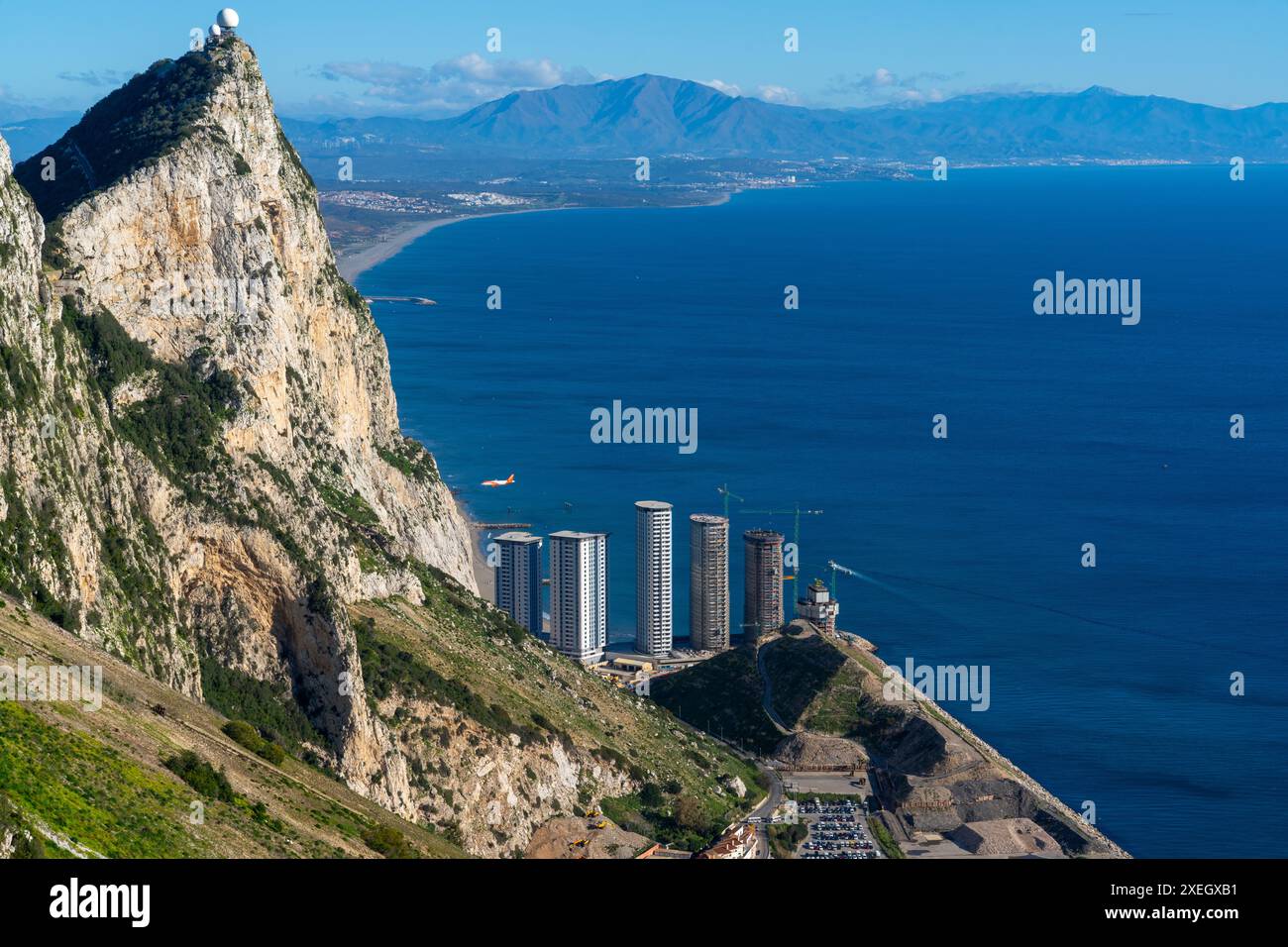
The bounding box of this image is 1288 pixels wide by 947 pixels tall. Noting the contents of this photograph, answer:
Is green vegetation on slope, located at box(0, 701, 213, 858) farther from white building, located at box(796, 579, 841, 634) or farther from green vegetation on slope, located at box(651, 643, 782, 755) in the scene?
white building, located at box(796, 579, 841, 634)

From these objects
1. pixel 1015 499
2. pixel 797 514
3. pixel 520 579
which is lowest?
pixel 520 579

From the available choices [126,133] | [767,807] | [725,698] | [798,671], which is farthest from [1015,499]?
[126,133]

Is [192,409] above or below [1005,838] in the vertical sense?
above

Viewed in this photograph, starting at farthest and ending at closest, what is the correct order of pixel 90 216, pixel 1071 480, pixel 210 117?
1. pixel 1071 480
2. pixel 210 117
3. pixel 90 216

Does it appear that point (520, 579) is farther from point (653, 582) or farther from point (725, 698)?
point (725, 698)

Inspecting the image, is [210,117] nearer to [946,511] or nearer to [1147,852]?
[1147,852]

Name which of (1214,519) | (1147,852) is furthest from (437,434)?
(1147,852)
